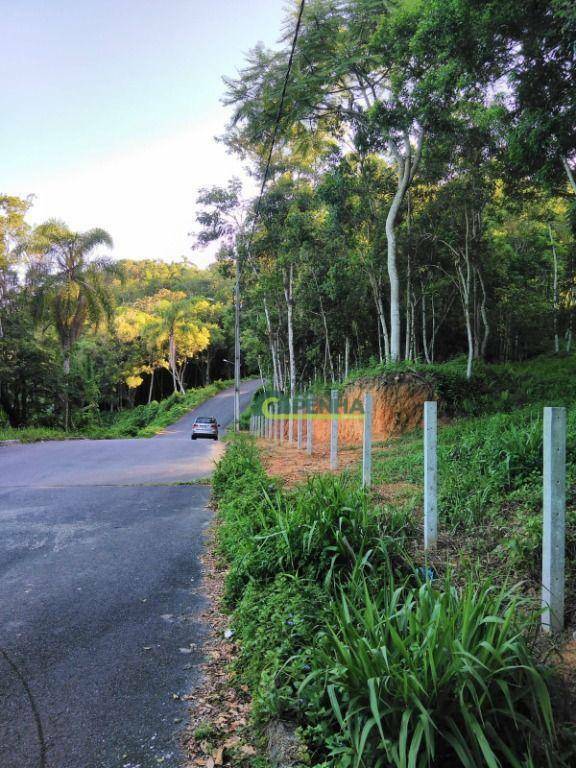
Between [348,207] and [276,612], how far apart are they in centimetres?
1568

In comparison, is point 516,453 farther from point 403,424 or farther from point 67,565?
point 403,424

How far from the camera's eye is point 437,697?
2.10 m

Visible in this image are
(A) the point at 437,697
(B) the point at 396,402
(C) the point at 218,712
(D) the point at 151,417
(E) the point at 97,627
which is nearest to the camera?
(A) the point at 437,697

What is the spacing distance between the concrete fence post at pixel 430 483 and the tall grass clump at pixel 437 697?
1.56 meters

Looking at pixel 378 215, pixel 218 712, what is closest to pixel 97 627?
pixel 218 712

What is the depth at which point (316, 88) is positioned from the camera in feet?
46.1

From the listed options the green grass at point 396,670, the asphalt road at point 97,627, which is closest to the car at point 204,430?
the asphalt road at point 97,627

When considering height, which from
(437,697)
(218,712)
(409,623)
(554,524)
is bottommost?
(218,712)

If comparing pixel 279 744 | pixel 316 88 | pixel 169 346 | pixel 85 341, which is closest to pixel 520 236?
pixel 316 88

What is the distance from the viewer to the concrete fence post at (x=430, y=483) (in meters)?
4.05

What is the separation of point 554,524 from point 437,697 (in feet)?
4.23

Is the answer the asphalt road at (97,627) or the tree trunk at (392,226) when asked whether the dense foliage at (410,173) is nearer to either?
the tree trunk at (392,226)

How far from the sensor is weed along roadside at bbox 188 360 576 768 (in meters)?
2.07
